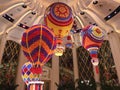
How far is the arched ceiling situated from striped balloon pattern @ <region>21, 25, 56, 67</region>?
439cm

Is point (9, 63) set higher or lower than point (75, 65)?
higher

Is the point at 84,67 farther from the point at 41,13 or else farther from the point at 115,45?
the point at 41,13

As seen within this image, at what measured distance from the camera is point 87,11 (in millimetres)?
7836

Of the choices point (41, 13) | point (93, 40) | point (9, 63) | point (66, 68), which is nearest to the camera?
Result: point (93, 40)

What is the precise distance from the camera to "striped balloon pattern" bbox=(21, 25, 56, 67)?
316 centimetres

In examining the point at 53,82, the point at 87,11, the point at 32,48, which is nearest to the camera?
the point at 32,48

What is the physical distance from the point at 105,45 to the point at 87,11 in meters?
2.37

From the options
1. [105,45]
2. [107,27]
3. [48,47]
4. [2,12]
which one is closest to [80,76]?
[105,45]

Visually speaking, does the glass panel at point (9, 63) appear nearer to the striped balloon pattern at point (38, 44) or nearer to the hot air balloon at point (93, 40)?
the hot air balloon at point (93, 40)

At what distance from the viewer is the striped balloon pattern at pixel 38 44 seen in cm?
316

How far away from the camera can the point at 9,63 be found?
27.9 feet

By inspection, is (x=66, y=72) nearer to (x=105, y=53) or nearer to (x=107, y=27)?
(x=105, y=53)

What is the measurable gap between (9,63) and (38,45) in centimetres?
591

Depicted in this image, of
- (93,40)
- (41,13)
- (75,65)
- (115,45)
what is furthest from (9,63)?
(115,45)
